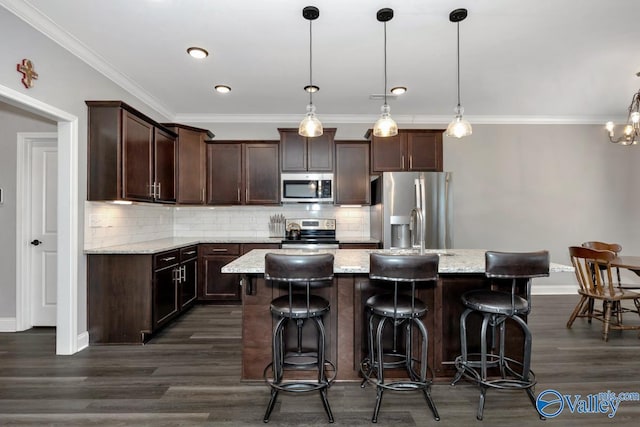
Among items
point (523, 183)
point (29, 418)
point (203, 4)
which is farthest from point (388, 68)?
point (29, 418)

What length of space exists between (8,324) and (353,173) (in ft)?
14.2

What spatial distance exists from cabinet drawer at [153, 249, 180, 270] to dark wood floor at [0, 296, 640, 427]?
0.73 metres

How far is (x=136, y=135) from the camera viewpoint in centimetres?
320

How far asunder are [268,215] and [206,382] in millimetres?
2822

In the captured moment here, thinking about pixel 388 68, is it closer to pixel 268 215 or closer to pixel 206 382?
pixel 268 215

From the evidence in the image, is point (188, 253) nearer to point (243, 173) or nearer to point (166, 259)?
point (166, 259)

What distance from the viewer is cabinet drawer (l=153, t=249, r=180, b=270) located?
3109mm

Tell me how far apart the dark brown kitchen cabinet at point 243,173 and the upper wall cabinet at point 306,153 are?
0.17 metres

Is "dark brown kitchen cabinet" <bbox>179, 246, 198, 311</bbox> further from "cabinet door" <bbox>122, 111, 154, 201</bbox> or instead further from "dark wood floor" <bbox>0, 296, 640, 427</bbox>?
"cabinet door" <bbox>122, 111, 154, 201</bbox>

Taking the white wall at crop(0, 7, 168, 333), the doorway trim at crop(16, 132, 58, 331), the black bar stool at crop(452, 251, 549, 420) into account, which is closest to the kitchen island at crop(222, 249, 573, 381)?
the black bar stool at crop(452, 251, 549, 420)

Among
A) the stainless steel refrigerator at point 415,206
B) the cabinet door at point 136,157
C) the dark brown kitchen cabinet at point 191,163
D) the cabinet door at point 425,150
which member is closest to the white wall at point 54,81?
the cabinet door at point 136,157

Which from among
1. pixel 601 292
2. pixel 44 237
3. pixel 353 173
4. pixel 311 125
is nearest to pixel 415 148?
pixel 353 173

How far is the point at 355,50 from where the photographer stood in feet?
9.41

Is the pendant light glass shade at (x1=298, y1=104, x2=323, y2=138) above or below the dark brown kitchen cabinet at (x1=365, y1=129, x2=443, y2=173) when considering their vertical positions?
below
